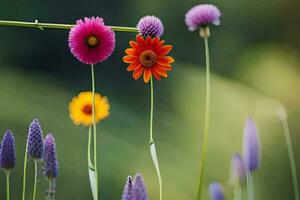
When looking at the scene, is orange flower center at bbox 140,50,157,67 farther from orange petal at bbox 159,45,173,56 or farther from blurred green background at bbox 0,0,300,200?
blurred green background at bbox 0,0,300,200

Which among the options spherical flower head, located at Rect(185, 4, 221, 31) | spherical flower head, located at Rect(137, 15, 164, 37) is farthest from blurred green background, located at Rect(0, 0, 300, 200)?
spherical flower head, located at Rect(185, 4, 221, 31)

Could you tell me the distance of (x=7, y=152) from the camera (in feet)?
2.24

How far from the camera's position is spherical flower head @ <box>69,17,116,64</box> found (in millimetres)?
776

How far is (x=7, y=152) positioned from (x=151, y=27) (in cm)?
22

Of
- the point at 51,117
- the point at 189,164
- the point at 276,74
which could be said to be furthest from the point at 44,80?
the point at 276,74

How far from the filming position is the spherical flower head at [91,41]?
776 mm

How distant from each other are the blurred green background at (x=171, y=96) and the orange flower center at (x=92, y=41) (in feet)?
1.10

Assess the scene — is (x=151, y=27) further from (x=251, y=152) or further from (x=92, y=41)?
(x=251, y=152)

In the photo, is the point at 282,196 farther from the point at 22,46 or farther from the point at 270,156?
the point at 22,46

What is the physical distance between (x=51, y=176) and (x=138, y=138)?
1.49 ft

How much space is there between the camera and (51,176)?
67cm

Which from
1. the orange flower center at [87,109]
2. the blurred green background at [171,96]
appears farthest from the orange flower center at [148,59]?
the blurred green background at [171,96]

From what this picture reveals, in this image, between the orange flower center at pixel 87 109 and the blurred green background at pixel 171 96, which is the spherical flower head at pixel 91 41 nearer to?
the orange flower center at pixel 87 109

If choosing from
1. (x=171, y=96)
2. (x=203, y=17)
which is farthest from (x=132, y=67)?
(x=171, y=96)
